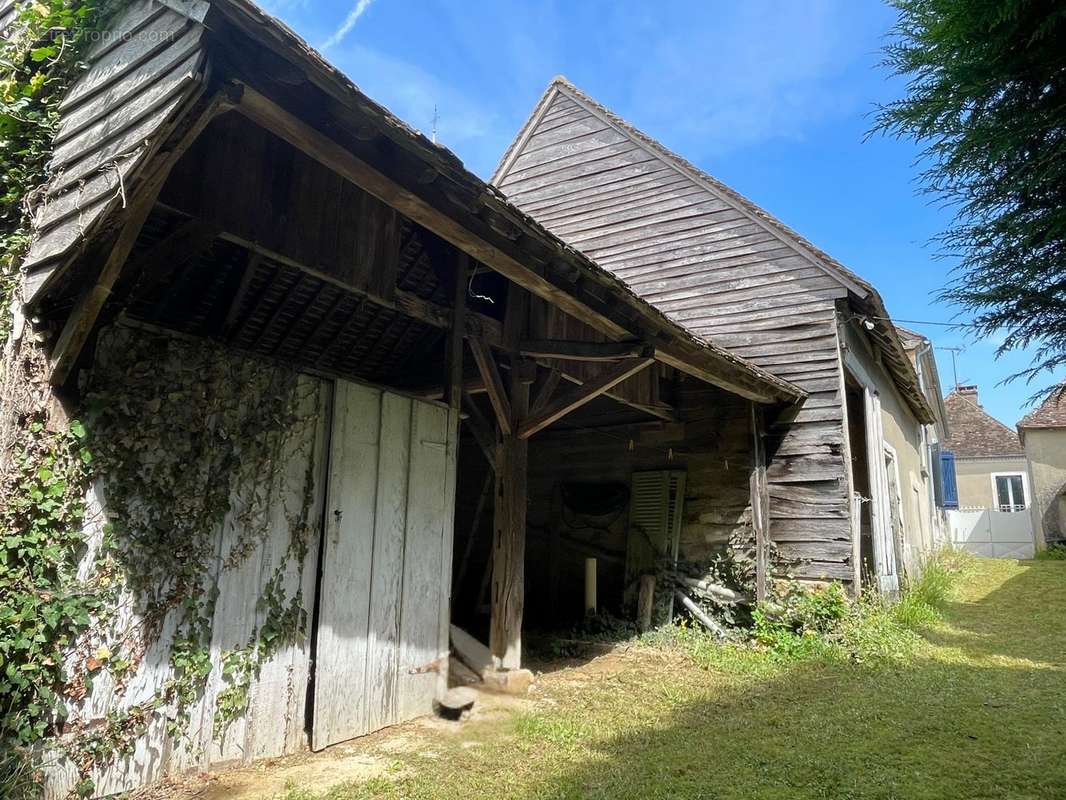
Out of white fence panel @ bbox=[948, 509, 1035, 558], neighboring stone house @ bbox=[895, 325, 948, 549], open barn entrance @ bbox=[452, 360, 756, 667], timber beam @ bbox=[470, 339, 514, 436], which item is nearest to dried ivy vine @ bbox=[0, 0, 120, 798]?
timber beam @ bbox=[470, 339, 514, 436]

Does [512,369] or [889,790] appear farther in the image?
[512,369]

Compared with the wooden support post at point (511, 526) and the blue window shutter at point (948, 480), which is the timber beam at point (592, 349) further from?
the blue window shutter at point (948, 480)

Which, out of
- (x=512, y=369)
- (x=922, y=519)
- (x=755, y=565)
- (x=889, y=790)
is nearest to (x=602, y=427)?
(x=755, y=565)

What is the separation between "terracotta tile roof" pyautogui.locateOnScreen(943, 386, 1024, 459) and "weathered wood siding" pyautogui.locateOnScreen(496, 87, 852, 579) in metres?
18.1

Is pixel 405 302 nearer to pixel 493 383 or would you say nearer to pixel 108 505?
pixel 493 383

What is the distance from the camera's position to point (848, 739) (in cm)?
390

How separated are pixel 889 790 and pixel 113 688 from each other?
3.69m

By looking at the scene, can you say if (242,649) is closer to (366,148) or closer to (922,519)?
(366,148)

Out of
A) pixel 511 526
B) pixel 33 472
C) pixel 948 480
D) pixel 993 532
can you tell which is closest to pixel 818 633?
pixel 511 526

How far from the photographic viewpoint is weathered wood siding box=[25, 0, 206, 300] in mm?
2281

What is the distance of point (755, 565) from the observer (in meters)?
7.25

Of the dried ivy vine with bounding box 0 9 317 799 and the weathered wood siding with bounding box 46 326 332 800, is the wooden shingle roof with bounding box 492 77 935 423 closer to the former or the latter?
the weathered wood siding with bounding box 46 326 332 800

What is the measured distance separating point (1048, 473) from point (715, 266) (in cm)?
1563

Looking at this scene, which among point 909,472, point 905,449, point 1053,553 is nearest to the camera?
point 905,449
